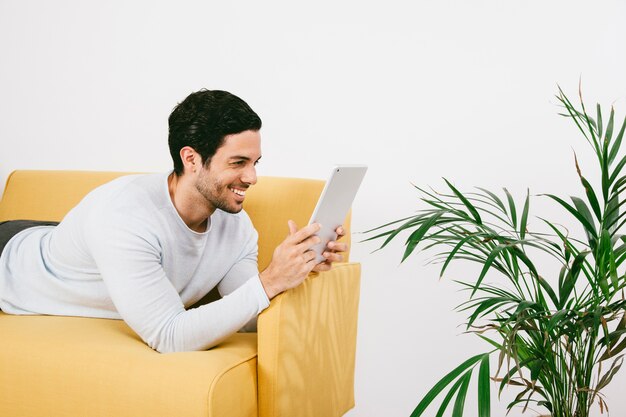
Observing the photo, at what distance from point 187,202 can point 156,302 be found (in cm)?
31

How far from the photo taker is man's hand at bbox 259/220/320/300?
1769 millimetres

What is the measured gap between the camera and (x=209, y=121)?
1.92 m

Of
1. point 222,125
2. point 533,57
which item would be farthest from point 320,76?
point 222,125

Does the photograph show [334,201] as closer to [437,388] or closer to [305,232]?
[305,232]

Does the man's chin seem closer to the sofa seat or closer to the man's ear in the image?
the man's ear

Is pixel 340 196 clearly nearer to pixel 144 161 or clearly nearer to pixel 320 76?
pixel 320 76

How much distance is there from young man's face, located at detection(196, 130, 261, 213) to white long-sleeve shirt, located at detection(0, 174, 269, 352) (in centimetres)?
11

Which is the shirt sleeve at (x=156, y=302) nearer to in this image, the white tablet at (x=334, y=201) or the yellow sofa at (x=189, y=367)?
the yellow sofa at (x=189, y=367)

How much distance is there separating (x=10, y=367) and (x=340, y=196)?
0.84 metres

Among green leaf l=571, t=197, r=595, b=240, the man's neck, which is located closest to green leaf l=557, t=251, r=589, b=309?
green leaf l=571, t=197, r=595, b=240

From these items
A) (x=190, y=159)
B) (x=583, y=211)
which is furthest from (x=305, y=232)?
(x=583, y=211)

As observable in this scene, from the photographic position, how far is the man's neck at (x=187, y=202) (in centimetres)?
197

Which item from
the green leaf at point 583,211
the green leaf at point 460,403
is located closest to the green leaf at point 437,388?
the green leaf at point 460,403

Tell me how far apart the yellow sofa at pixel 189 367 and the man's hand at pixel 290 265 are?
0.03 meters
